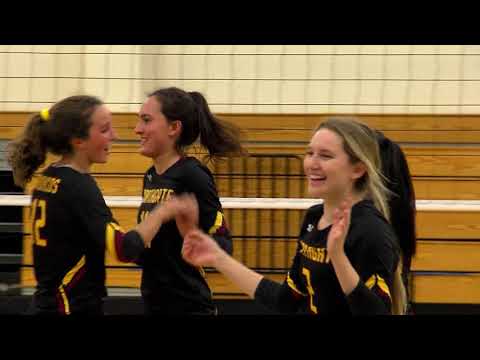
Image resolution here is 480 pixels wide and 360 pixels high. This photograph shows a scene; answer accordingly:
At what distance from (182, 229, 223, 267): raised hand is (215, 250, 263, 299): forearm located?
20 millimetres

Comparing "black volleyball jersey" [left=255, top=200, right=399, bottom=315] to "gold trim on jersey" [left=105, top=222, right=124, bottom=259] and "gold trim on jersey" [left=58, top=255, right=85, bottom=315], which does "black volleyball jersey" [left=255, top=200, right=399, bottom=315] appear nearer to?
"gold trim on jersey" [left=105, top=222, right=124, bottom=259]

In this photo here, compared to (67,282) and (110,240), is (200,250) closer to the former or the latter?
(110,240)

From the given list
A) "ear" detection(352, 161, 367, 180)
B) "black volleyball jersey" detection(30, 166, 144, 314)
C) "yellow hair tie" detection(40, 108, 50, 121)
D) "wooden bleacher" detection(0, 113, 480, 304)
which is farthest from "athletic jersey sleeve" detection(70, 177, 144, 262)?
"wooden bleacher" detection(0, 113, 480, 304)

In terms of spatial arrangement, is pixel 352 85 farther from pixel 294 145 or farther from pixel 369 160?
pixel 369 160

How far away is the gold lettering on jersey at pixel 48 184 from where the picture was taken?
9.57ft

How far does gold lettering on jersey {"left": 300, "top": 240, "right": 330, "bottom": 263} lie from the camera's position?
95.9 inches

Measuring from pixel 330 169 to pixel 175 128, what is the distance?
A: 1.19 metres

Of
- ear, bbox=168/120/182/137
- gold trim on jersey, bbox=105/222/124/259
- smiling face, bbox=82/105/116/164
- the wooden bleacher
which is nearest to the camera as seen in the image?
gold trim on jersey, bbox=105/222/124/259

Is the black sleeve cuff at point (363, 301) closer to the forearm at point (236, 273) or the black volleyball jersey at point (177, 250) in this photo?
the forearm at point (236, 273)

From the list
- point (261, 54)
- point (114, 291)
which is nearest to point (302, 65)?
point (261, 54)

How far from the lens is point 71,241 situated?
291 centimetres

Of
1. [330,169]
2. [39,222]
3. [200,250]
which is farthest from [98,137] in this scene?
[330,169]

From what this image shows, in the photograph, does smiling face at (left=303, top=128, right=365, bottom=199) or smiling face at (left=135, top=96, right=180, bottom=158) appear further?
smiling face at (left=135, top=96, right=180, bottom=158)

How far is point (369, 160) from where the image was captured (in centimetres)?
253
